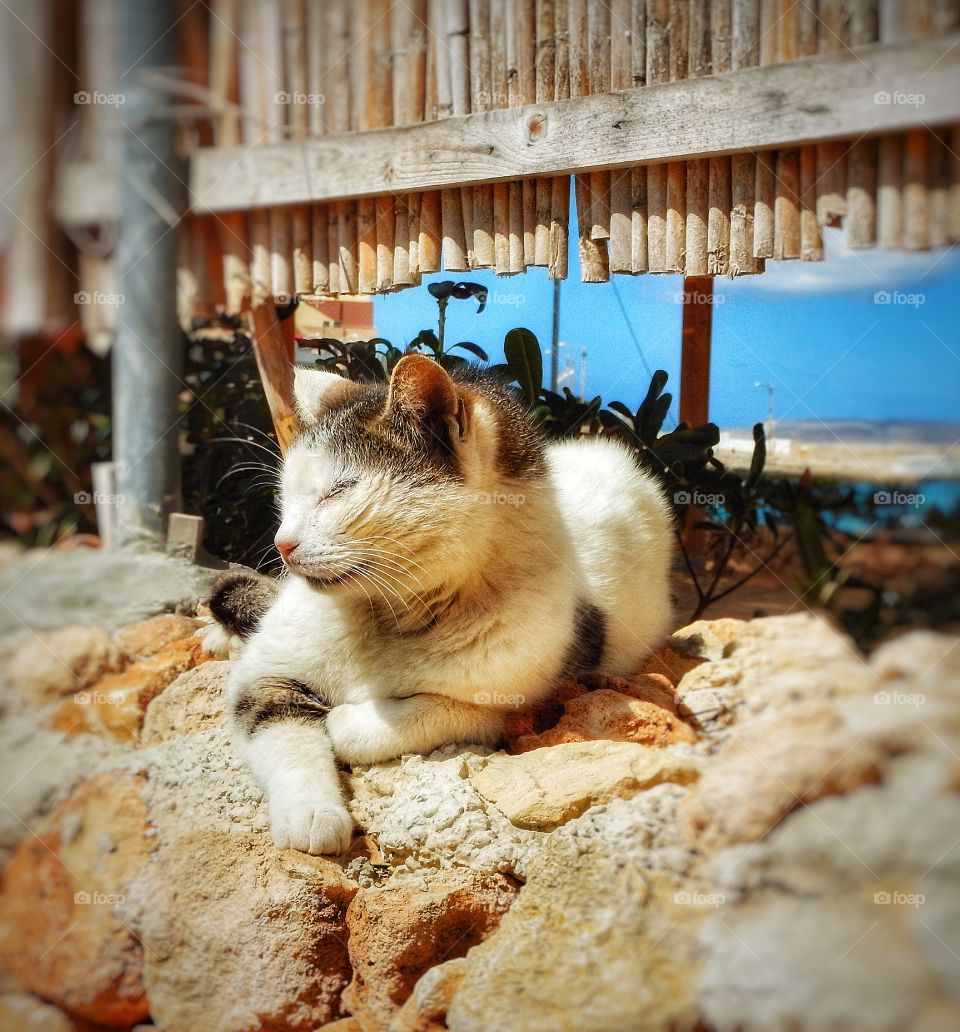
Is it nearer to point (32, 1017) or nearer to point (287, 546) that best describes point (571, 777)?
point (287, 546)

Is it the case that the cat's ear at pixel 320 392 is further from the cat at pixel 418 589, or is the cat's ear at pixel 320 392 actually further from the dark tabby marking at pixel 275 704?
the dark tabby marking at pixel 275 704

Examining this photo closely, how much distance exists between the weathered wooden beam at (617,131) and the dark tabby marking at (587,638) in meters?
1.16

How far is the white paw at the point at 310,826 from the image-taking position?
2.30 m

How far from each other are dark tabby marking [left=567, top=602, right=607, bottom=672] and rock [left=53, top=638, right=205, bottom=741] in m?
1.24

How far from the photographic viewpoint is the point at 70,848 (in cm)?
261

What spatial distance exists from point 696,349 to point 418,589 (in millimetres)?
944

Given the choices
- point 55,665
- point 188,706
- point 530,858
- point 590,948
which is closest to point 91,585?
point 55,665

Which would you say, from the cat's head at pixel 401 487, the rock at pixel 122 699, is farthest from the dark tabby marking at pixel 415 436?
the rock at pixel 122 699

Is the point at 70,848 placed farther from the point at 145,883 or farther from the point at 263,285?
the point at 263,285

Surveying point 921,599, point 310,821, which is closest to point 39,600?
point 310,821

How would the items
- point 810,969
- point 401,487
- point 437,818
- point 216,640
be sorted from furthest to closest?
point 216,640 < point 401,487 < point 437,818 < point 810,969

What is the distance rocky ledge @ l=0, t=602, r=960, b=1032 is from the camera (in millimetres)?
1827

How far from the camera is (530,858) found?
2256 mm

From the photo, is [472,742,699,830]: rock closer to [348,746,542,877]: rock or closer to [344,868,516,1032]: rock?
[348,746,542,877]: rock
